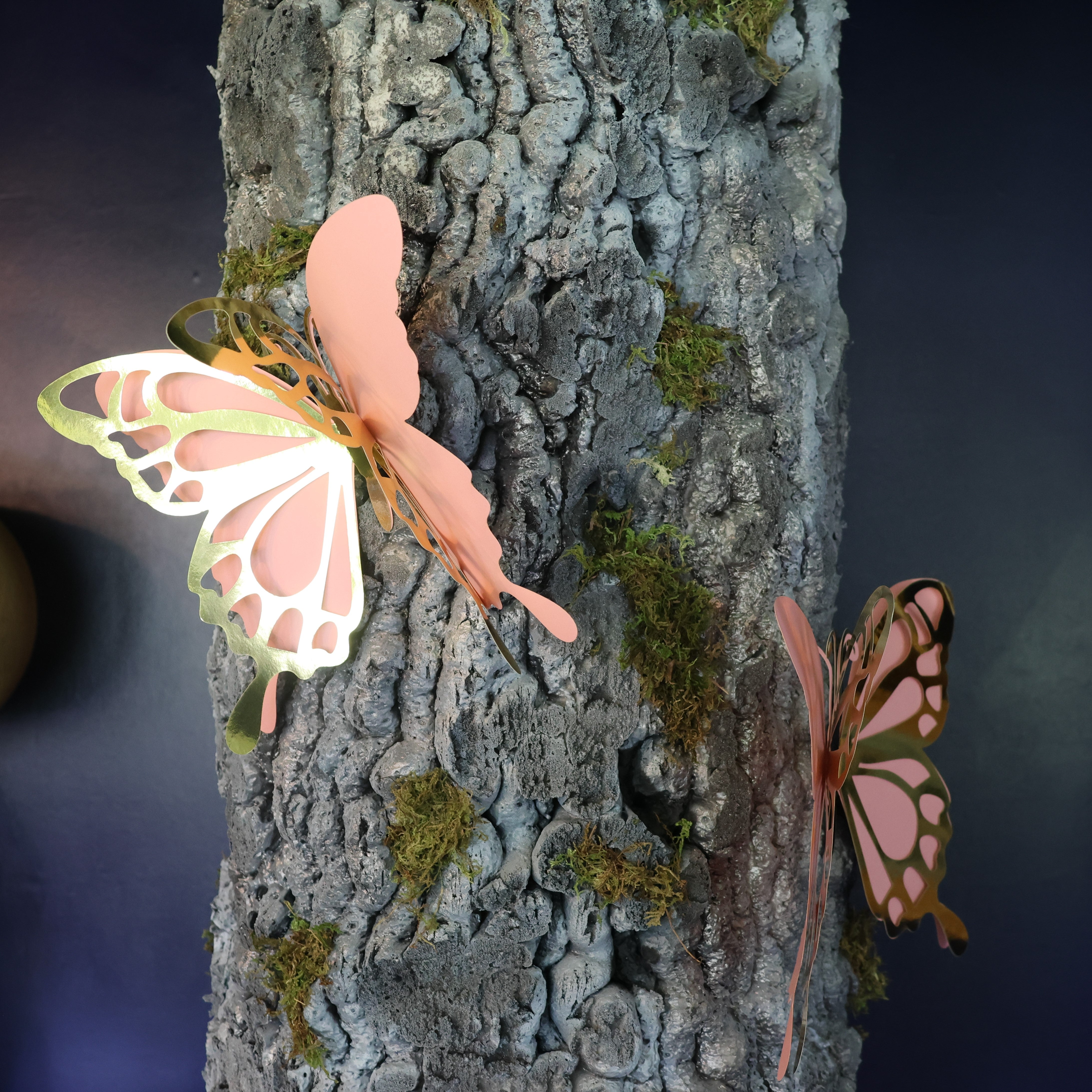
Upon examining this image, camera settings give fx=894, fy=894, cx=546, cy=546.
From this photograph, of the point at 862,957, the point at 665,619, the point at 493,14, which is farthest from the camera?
the point at 862,957

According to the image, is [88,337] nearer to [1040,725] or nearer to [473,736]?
[473,736]

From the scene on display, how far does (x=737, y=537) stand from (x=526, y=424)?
0.43 meters

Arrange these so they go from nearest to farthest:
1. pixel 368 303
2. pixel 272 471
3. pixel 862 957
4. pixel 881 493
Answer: pixel 368 303, pixel 272 471, pixel 862 957, pixel 881 493

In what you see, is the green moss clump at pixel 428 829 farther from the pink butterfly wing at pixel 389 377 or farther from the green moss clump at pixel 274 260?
the green moss clump at pixel 274 260

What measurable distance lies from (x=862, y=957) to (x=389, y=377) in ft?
4.81

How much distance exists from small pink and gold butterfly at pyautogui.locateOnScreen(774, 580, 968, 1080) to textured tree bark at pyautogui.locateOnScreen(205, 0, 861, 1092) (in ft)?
0.50

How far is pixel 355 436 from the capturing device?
3.70 ft

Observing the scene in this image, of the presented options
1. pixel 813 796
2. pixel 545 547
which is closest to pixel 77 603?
pixel 545 547

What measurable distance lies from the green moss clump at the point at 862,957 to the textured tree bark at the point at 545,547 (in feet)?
0.78

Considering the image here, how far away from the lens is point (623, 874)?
57.4 inches

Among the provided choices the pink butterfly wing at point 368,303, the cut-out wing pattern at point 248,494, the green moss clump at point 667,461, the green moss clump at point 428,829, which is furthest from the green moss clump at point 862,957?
the pink butterfly wing at point 368,303

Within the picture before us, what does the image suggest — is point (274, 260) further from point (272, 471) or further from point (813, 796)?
point (813, 796)

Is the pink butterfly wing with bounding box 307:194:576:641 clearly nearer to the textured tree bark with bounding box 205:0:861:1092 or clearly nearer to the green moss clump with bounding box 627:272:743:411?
the textured tree bark with bounding box 205:0:861:1092

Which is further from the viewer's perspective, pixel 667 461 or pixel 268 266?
pixel 667 461
